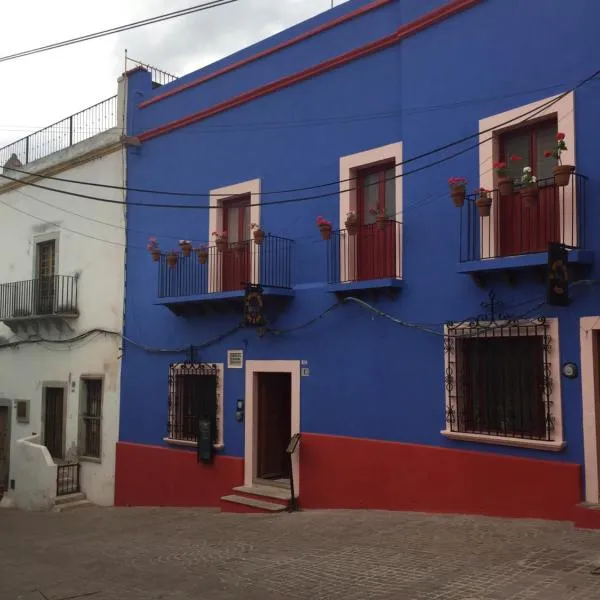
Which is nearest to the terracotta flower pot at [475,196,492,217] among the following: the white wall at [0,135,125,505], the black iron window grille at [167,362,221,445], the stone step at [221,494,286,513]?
the stone step at [221,494,286,513]

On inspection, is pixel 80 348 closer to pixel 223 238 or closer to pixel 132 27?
pixel 223 238

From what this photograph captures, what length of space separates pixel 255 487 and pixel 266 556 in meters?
3.68

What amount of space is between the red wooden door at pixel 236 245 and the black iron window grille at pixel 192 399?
1544 mm

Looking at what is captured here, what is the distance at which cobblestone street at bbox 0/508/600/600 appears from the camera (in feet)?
18.3

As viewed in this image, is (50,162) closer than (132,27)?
No

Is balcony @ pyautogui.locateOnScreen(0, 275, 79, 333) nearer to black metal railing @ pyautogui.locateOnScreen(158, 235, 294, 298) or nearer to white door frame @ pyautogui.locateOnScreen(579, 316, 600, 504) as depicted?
black metal railing @ pyautogui.locateOnScreen(158, 235, 294, 298)

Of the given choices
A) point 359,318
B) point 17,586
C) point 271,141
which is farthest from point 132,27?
point 17,586

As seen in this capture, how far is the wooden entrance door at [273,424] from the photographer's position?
36.2 ft

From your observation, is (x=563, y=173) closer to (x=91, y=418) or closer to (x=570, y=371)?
(x=570, y=371)

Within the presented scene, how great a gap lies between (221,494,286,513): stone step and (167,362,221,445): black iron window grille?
3.76 feet

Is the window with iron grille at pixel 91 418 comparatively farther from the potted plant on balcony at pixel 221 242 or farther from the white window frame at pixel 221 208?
the potted plant on balcony at pixel 221 242

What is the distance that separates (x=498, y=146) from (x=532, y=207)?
3.28 ft

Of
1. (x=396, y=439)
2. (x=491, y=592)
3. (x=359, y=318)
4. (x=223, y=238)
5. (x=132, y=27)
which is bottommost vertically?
(x=491, y=592)

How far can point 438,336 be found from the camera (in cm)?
866
